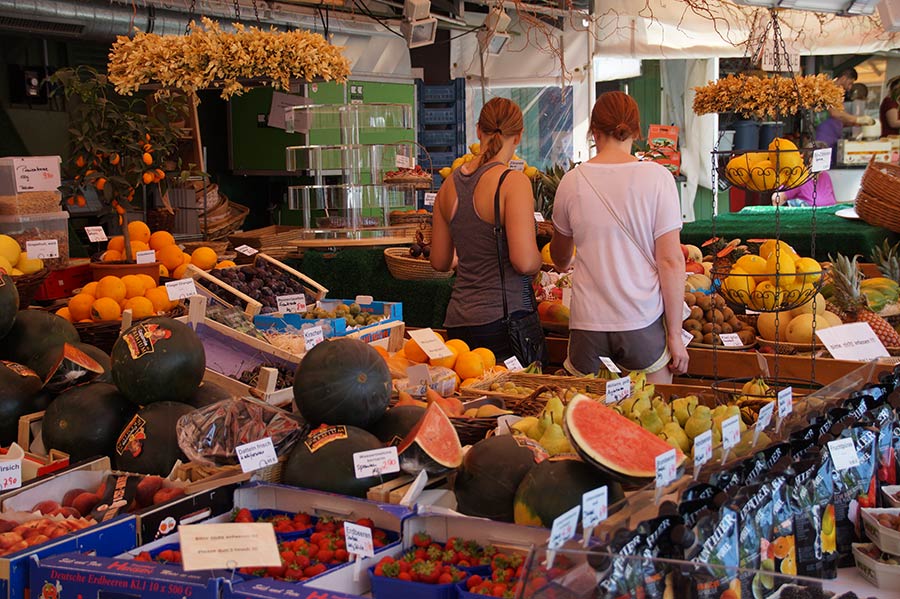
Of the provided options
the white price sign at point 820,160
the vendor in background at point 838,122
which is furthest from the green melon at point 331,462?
the vendor in background at point 838,122

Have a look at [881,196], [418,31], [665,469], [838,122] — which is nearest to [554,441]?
[665,469]

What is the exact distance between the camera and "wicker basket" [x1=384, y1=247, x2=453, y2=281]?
17.7 ft

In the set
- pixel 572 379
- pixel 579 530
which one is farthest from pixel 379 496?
pixel 572 379

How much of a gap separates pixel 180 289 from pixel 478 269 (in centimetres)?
122

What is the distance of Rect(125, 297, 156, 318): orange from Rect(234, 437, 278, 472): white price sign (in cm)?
196

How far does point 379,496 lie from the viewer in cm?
222

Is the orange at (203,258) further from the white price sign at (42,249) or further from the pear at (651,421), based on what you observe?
the pear at (651,421)

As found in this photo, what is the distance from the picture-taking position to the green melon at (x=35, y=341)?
3.11 meters

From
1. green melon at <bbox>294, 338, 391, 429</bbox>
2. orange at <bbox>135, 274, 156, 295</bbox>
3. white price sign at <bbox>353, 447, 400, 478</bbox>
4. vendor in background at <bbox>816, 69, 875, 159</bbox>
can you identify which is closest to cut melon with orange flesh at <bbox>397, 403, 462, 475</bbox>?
white price sign at <bbox>353, 447, 400, 478</bbox>

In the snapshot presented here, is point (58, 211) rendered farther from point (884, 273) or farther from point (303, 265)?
point (884, 273)

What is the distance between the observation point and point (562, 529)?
64.3 inches

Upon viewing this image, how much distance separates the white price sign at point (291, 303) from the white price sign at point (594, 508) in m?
2.86

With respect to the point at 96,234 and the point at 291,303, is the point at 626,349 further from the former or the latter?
the point at 96,234

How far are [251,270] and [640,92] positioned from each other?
797 centimetres
